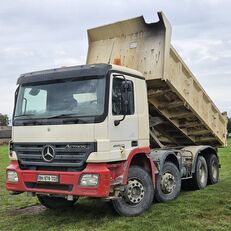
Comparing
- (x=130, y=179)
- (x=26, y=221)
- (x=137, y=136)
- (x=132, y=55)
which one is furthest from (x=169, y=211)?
(x=132, y=55)

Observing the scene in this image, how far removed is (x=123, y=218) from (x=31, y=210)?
2.14 meters

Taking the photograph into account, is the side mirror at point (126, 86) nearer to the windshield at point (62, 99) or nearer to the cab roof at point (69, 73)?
the cab roof at point (69, 73)

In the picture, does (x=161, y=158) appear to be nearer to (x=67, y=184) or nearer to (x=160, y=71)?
(x=160, y=71)

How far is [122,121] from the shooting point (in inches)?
279

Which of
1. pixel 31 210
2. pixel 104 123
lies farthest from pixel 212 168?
pixel 104 123

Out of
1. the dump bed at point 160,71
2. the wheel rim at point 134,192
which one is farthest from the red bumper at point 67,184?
the dump bed at point 160,71

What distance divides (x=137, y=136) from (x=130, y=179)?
0.78 meters

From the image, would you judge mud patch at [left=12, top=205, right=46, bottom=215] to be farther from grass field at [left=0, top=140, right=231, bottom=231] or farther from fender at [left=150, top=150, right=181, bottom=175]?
fender at [left=150, top=150, right=181, bottom=175]

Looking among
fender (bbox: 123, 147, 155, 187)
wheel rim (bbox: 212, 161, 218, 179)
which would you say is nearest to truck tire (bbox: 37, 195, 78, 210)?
fender (bbox: 123, 147, 155, 187)

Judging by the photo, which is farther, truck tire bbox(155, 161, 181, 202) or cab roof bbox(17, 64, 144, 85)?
truck tire bbox(155, 161, 181, 202)

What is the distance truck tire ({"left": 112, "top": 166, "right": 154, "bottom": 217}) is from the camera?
7138 millimetres

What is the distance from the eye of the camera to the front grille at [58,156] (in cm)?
669

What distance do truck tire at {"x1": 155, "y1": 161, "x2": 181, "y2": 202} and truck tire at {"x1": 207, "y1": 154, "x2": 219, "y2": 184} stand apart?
228cm

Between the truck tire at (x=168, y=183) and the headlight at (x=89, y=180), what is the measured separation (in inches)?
81.4
